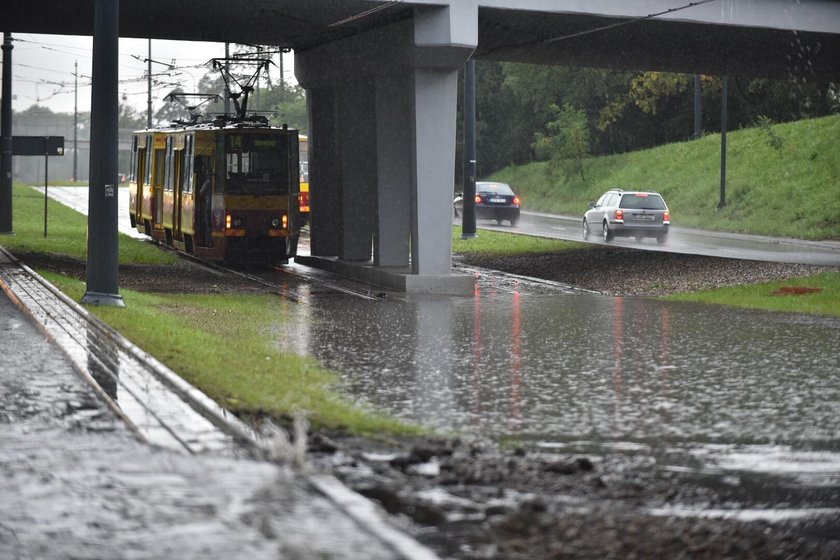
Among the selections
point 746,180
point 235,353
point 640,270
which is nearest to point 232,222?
point 640,270

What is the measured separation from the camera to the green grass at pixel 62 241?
1288 inches

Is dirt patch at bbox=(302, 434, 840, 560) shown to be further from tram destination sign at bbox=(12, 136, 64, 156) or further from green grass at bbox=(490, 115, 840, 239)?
green grass at bbox=(490, 115, 840, 239)

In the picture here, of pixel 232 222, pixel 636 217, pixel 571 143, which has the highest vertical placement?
pixel 571 143

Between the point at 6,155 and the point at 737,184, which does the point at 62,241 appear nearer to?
the point at 6,155

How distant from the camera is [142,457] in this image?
29.3 feet

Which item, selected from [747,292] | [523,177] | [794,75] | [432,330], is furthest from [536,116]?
[432,330]

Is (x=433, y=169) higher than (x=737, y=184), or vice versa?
(x=737, y=184)

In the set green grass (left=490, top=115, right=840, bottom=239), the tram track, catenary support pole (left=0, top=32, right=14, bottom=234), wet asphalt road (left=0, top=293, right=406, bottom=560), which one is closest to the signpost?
catenary support pole (left=0, top=32, right=14, bottom=234)

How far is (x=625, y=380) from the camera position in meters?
13.3

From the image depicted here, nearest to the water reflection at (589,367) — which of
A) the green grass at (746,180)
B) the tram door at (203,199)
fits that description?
the tram door at (203,199)

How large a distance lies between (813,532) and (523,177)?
81252 millimetres

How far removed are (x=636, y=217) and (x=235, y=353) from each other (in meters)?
30.3

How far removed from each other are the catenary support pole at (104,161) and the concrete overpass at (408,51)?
5701mm

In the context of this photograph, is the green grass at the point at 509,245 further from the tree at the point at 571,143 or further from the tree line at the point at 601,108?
the tree at the point at 571,143
